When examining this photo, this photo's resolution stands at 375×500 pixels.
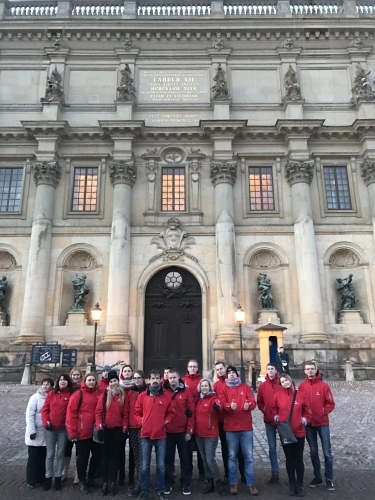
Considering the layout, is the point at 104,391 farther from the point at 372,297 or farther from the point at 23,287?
the point at 372,297

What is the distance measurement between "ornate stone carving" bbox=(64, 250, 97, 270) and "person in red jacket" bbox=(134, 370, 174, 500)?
69.3 feet

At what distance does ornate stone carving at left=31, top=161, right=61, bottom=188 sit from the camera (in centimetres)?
2744

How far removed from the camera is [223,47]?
3092 cm

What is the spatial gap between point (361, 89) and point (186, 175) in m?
13.2

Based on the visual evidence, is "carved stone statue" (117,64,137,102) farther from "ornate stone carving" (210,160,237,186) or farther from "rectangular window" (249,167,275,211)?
"rectangular window" (249,167,275,211)

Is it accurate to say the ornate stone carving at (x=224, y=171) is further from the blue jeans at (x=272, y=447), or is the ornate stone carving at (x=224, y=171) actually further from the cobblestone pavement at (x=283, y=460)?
the blue jeans at (x=272, y=447)

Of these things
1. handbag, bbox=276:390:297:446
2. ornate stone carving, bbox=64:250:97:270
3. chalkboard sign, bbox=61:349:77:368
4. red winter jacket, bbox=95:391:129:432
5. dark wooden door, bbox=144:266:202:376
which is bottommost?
handbag, bbox=276:390:297:446

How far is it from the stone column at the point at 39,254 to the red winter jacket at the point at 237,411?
20030 millimetres

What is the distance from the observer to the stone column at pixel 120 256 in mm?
24734

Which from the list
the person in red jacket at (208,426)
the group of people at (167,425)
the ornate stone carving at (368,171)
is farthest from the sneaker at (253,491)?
the ornate stone carving at (368,171)

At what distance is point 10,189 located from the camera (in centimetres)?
2852

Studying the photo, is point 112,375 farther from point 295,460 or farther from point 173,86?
point 173,86

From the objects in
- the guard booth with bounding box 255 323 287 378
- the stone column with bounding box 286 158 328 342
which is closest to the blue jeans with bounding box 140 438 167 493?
the guard booth with bounding box 255 323 287 378

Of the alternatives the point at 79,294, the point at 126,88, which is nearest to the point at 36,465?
the point at 79,294
